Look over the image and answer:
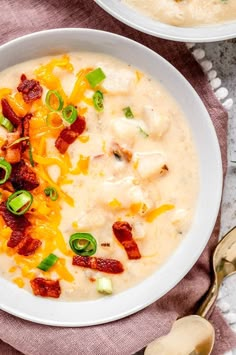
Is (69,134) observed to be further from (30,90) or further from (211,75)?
(211,75)

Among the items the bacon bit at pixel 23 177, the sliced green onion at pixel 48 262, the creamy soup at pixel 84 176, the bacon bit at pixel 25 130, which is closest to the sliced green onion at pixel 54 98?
the creamy soup at pixel 84 176

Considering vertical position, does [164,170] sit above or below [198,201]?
above

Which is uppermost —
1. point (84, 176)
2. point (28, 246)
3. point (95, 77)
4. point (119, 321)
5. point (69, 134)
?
point (95, 77)

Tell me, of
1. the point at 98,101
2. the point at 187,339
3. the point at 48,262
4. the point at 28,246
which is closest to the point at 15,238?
the point at 28,246

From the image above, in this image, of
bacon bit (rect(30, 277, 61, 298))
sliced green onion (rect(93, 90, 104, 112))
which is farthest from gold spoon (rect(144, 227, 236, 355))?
sliced green onion (rect(93, 90, 104, 112))

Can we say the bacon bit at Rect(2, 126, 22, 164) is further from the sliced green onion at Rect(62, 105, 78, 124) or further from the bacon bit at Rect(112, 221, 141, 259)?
the bacon bit at Rect(112, 221, 141, 259)

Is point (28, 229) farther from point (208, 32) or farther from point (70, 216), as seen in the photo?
point (208, 32)
